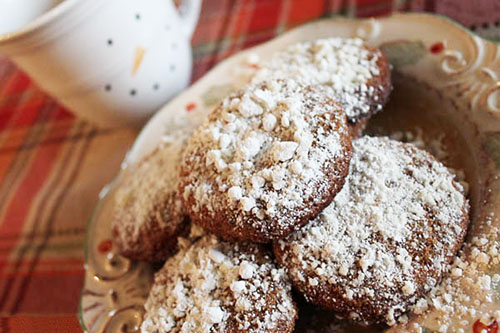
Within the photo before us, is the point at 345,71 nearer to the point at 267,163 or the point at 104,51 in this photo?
the point at 267,163

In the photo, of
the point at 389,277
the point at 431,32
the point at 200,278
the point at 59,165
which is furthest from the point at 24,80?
the point at 389,277

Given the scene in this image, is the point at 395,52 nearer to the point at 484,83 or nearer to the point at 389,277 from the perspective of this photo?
the point at 484,83

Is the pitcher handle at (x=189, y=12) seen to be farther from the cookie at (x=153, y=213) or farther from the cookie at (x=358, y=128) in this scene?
the cookie at (x=358, y=128)

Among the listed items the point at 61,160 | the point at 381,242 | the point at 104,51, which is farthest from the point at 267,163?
the point at 61,160

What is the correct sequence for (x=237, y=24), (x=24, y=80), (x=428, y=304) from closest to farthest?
(x=428, y=304) < (x=237, y=24) < (x=24, y=80)

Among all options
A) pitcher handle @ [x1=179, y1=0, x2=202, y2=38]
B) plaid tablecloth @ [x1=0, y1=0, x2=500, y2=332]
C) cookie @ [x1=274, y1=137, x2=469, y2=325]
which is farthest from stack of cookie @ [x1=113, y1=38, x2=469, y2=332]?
pitcher handle @ [x1=179, y1=0, x2=202, y2=38]
